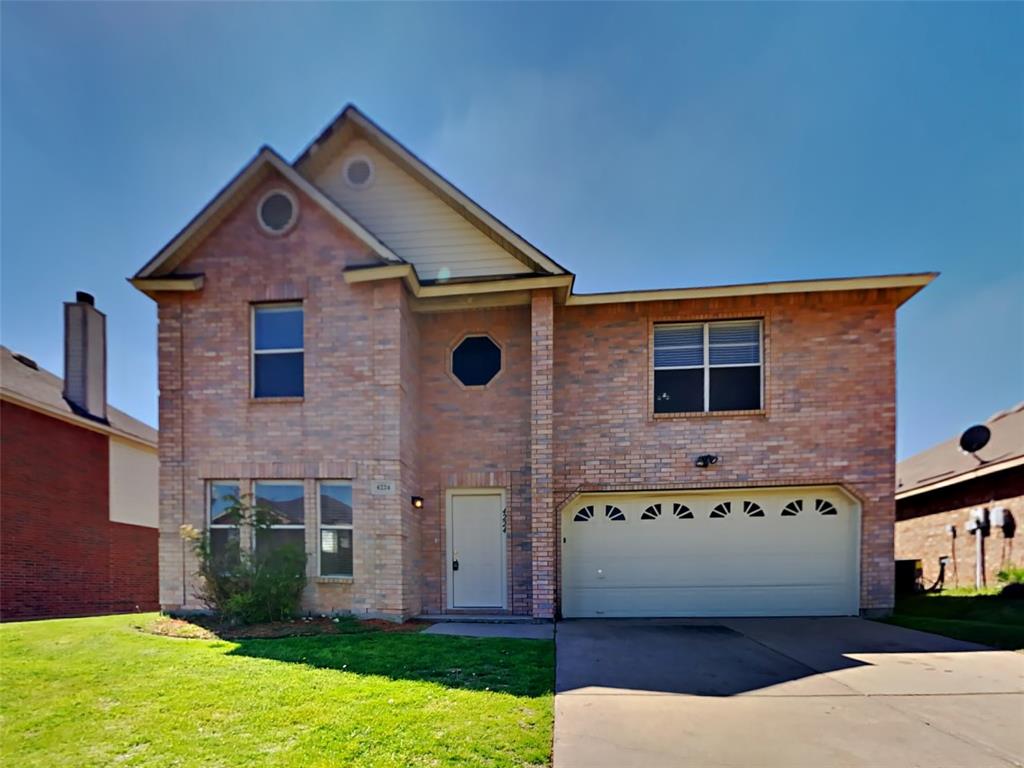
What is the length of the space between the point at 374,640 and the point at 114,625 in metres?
4.94

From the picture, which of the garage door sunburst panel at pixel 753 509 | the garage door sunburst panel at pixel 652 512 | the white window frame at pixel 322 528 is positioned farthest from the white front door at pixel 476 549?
the garage door sunburst panel at pixel 753 509

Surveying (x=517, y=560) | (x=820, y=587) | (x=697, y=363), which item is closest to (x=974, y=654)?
(x=820, y=587)

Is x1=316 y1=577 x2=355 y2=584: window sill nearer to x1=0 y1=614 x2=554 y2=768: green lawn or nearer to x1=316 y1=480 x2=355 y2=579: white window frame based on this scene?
x1=316 y1=480 x2=355 y2=579: white window frame

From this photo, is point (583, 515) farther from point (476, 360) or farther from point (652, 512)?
point (476, 360)

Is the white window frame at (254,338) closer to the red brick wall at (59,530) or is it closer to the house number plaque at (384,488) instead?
the house number plaque at (384,488)

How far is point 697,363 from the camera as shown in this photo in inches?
380

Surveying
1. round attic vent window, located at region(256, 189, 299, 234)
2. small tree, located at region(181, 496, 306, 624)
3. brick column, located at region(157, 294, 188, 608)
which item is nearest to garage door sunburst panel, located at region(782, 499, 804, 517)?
small tree, located at region(181, 496, 306, 624)

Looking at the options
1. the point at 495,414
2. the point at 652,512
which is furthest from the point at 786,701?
the point at 495,414

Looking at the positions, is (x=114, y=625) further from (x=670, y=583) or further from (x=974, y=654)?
(x=974, y=654)

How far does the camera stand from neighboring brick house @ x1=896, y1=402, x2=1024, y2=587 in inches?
424

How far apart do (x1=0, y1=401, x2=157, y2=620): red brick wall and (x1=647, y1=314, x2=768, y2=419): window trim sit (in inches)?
583

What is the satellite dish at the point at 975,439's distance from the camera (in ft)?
38.4

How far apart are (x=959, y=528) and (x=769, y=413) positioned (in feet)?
24.7

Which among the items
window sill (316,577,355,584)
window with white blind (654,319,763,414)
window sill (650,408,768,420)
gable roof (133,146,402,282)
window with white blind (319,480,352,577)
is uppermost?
gable roof (133,146,402,282)
